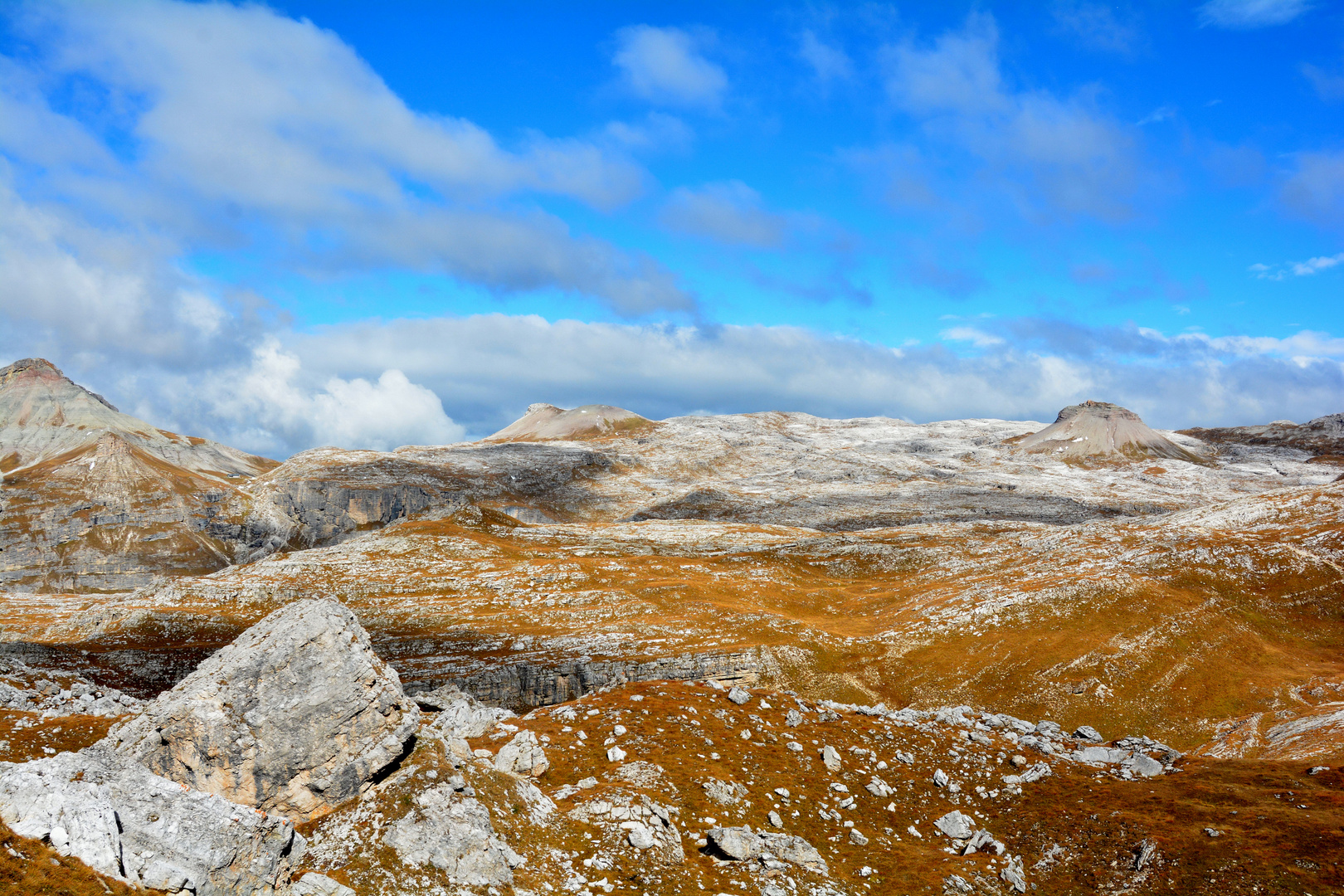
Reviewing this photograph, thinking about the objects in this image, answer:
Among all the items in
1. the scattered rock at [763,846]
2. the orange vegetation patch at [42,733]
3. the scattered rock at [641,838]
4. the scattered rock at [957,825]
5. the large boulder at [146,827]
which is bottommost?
the scattered rock at [957,825]

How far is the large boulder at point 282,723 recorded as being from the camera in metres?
28.6

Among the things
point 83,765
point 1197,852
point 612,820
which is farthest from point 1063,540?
point 83,765

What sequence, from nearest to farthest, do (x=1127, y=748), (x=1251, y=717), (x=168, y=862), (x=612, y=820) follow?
1. (x=168, y=862)
2. (x=612, y=820)
3. (x=1127, y=748)
4. (x=1251, y=717)

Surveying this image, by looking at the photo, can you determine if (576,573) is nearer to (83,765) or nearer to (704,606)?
(704,606)

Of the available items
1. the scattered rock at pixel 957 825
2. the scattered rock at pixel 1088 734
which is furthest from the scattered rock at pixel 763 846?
the scattered rock at pixel 1088 734

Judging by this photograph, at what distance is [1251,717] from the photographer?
69.2 m

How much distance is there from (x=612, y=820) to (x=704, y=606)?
7441cm

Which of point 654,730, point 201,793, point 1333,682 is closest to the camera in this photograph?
point 201,793

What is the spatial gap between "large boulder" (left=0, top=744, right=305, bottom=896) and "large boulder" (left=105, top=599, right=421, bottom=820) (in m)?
2.57

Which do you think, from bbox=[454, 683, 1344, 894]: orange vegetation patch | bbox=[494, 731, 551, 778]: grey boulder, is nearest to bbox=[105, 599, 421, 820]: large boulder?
bbox=[454, 683, 1344, 894]: orange vegetation patch

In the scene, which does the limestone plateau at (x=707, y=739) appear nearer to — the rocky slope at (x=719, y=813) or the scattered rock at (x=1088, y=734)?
the rocky slope at (x=719, y=813)

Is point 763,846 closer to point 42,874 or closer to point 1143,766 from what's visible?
point 42,874

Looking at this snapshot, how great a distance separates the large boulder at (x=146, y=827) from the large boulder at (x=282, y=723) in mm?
2571

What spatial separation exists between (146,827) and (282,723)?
7620 millimetres
